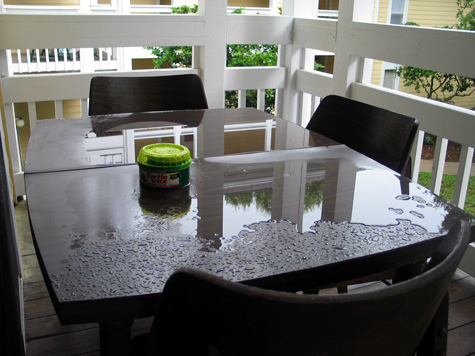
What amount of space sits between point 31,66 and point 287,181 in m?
5.45

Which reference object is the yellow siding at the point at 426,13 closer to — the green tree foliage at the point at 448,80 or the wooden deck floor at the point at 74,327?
the green tree foliage at the point at 448,80

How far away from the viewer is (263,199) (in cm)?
121

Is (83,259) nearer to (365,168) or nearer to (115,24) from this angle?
(365,168)

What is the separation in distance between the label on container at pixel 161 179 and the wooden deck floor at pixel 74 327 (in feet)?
3.10

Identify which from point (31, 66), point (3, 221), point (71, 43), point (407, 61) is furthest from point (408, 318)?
point (31, 66)

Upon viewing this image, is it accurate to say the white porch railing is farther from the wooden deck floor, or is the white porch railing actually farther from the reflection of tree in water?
the reflection of tree in water

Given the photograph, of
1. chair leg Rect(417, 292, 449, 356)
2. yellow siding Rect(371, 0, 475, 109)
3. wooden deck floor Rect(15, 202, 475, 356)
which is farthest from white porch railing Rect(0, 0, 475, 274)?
yellow siding Rect(371, 0, 475, 109)

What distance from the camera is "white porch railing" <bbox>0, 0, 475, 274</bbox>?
2.37m

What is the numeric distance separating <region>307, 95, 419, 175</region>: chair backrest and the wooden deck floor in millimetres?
799

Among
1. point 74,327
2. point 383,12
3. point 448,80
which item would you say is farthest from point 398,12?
point 74,327

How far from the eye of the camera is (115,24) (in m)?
3.02

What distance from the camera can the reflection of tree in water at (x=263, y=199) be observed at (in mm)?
1170

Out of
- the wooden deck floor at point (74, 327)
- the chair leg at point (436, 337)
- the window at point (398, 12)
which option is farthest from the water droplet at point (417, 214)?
the window at point (398, 12)

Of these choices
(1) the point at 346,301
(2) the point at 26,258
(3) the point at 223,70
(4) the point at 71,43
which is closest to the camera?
(1) the point at 346,301
